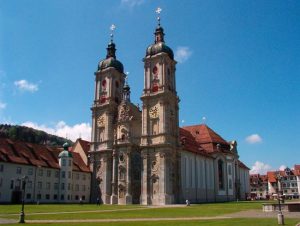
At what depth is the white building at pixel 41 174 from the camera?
6500 centimetres

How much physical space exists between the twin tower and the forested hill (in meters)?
72.7

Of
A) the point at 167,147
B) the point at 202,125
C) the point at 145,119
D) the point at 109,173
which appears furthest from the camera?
the point at 202,125

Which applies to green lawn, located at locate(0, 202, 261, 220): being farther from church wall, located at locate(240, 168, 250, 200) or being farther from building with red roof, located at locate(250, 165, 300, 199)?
building with red roof, located at locate(250, 165, 300, 199)

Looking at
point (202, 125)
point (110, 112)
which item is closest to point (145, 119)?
point (110, 112)

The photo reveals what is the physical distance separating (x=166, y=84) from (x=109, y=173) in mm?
23705

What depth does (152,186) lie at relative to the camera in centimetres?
7050

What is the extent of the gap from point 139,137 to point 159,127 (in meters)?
6.59

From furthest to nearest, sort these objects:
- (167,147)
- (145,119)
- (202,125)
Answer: (202,125), (145,119), (167,147)

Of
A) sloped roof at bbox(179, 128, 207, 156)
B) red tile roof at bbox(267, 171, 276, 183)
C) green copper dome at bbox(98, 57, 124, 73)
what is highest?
green copper dome at bbox(98, 57, 124, 73)

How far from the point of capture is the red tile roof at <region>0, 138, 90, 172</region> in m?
66.6

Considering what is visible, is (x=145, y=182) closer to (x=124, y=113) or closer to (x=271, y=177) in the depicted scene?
(x=124, y=113)

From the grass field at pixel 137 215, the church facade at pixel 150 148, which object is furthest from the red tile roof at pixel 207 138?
the grass field at pixel 137 215

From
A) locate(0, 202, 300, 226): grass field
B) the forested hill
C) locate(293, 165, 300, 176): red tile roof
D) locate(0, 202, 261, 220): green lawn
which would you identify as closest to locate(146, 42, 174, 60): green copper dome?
locate(0, 202, 261, 220): green lawn

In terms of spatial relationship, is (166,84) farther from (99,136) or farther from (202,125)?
(202,125)
